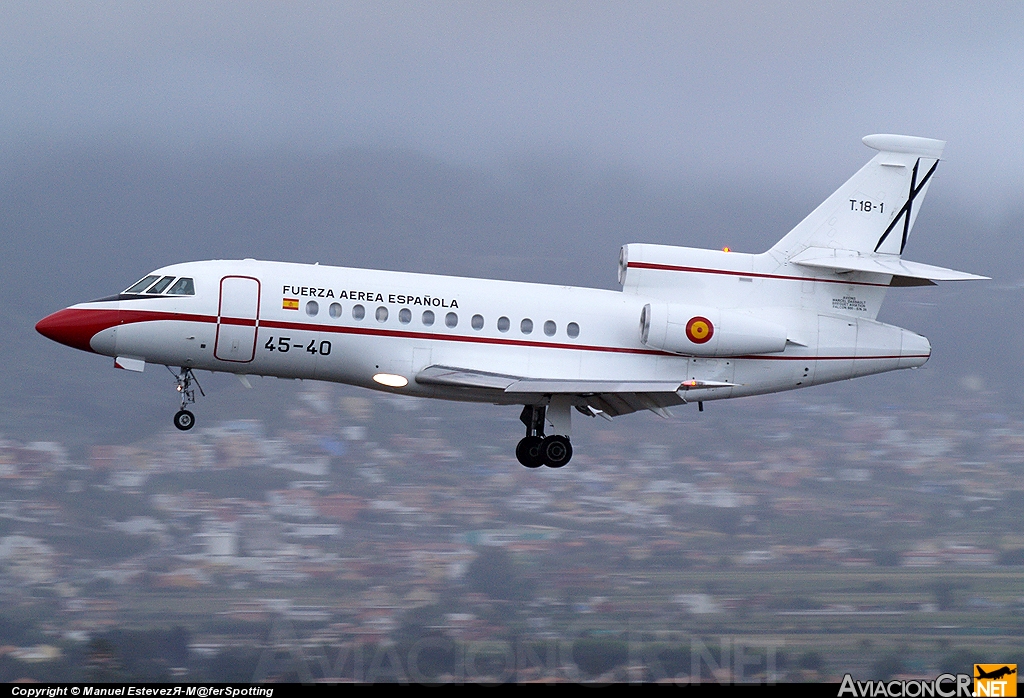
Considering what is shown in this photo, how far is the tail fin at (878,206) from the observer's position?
36469 mm

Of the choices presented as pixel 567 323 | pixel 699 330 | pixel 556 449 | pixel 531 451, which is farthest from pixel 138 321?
pixel 699 330

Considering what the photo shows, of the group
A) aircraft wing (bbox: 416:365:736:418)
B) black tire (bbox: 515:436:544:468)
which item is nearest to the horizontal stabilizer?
aircraft wing (bbox: 416:365:736:418)

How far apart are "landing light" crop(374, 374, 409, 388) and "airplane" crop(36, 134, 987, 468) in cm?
6

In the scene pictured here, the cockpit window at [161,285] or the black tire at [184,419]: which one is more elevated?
the cockpit window at [161,285]

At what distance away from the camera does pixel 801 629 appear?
80.1 metres

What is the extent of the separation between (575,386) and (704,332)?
4.12m

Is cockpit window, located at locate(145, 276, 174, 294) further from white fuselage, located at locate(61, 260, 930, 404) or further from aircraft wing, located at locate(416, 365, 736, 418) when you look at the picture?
aircraft wing, located at locate(416, 365, 736, 418)

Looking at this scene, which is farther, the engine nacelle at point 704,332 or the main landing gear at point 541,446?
the main landing gear at point 541,446

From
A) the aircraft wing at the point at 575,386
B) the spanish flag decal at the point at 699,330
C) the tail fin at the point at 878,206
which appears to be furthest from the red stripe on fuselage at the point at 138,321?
the tail fin at the point at 878,206

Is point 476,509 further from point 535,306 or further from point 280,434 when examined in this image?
point 535,306

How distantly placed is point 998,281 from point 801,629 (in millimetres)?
113655

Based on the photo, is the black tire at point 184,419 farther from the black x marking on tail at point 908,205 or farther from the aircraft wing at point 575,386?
the black x marking on tail at point 908,205

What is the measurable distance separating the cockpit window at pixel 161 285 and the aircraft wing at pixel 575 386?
7129mm

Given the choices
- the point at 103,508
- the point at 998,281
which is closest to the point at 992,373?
the point at 998,281
